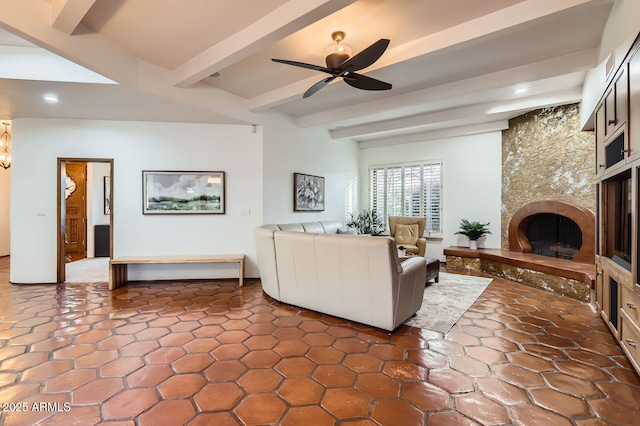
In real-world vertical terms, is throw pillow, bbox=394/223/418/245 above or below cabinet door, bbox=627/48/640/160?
below

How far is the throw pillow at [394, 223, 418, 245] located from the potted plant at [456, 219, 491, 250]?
87 centimetres

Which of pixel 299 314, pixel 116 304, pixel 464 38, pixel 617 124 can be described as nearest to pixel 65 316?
pixel 116 304

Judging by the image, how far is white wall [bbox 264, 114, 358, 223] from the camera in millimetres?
4926

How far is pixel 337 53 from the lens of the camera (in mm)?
2705

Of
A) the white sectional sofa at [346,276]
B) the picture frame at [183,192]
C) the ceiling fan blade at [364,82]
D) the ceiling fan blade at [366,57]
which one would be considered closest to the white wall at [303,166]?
the picture frame at [183,192]

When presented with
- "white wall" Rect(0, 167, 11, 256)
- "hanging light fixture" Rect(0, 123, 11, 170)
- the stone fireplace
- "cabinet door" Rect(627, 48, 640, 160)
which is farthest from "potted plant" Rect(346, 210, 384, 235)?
"white wall" Rect(0, 167, 11, 256)

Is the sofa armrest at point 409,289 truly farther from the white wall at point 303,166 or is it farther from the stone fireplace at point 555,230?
the stone fireplace at point 555,230

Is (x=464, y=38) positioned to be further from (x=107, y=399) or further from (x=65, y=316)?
(x=65, y=316)

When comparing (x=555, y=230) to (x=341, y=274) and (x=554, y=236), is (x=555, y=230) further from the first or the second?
(x=341, y=274)

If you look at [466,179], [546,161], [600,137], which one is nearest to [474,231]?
[466,179]

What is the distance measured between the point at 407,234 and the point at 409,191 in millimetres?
1207

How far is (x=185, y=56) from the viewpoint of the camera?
3.19 m

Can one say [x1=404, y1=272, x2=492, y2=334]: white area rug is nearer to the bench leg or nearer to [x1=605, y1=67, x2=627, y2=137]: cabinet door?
[x1=605, y1=67, x2=627, y2=137]: cabinet door

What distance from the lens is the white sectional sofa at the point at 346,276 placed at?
8.54 feet
